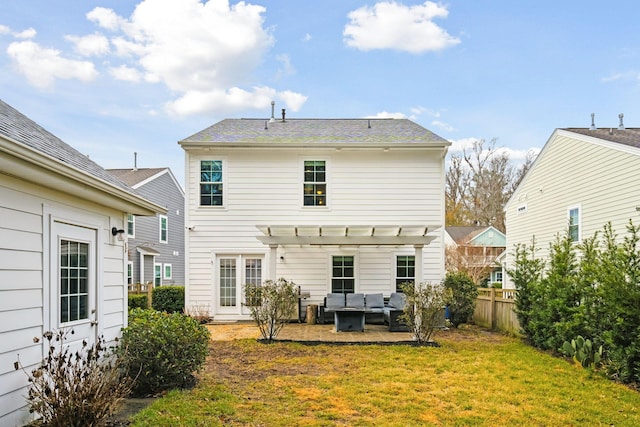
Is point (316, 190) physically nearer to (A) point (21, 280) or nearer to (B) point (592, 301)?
(B) point (592, 301)

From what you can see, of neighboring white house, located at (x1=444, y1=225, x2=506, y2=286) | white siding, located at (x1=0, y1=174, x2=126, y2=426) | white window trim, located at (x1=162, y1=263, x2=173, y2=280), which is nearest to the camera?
white siding, located at (x1=0, y1=174, x2=126, y2=426)

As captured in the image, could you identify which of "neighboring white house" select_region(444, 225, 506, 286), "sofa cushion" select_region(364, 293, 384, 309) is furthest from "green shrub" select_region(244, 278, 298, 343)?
"neighboring white house" select_region(444, 225, 506, 286)

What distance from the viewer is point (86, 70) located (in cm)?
1470

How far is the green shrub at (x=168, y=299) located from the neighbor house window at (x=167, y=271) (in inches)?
286

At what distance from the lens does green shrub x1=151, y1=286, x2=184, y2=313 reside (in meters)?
15.5

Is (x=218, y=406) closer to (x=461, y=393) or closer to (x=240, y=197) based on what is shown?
(x=461, y=393)

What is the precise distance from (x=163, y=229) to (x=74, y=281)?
59.3 feet

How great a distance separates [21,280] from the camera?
4207 millimetres

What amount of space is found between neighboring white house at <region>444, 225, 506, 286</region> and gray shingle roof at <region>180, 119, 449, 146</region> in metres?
11.8

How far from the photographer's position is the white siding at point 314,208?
13219 mm

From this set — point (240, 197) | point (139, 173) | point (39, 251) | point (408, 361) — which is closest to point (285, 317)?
point (408, 361)

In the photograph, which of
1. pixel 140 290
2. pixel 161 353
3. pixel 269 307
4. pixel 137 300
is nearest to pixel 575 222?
pixel 269 307

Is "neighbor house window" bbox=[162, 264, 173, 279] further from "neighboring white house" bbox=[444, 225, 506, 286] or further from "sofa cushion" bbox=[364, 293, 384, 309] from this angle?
"neighboring white house" bbox=[444, 225, 506, 286]

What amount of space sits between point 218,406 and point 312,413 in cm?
111
